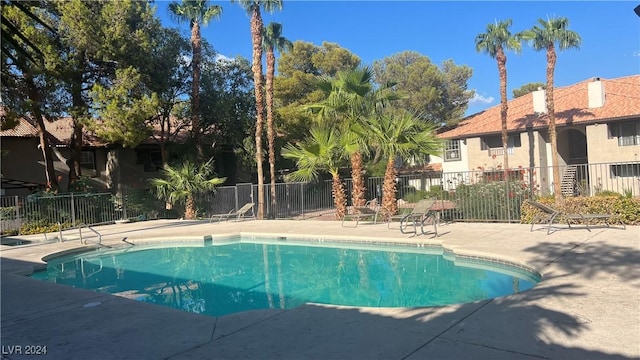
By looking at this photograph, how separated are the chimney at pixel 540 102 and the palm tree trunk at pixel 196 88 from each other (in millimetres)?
21644

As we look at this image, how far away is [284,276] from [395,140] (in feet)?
25.1

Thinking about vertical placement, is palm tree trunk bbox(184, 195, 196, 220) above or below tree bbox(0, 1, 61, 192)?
below

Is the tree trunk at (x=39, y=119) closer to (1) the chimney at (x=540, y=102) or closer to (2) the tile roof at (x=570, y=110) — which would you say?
(2) the tile roof at (x=570, y=110)

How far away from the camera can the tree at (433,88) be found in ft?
136

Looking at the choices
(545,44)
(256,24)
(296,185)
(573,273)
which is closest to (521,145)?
(545,44)

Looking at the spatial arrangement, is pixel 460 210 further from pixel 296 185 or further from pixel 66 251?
pixel 66 251

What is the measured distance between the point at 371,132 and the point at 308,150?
2.89 meters

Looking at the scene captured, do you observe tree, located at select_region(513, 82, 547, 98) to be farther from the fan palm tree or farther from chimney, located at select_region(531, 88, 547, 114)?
the fan palm tree

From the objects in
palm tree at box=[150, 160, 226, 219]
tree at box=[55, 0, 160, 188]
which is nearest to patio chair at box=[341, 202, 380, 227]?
palm tree at box=[150, 160, 226, 219]

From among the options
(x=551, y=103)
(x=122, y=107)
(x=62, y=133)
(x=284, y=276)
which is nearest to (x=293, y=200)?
(x=122, y=107)

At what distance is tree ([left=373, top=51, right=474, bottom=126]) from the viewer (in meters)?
41.3

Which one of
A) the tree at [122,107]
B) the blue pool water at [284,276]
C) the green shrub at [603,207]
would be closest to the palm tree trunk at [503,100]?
the green shrub at [603,207]

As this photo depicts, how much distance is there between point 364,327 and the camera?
4.81m

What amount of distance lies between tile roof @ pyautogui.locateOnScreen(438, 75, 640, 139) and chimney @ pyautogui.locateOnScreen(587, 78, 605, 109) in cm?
33
